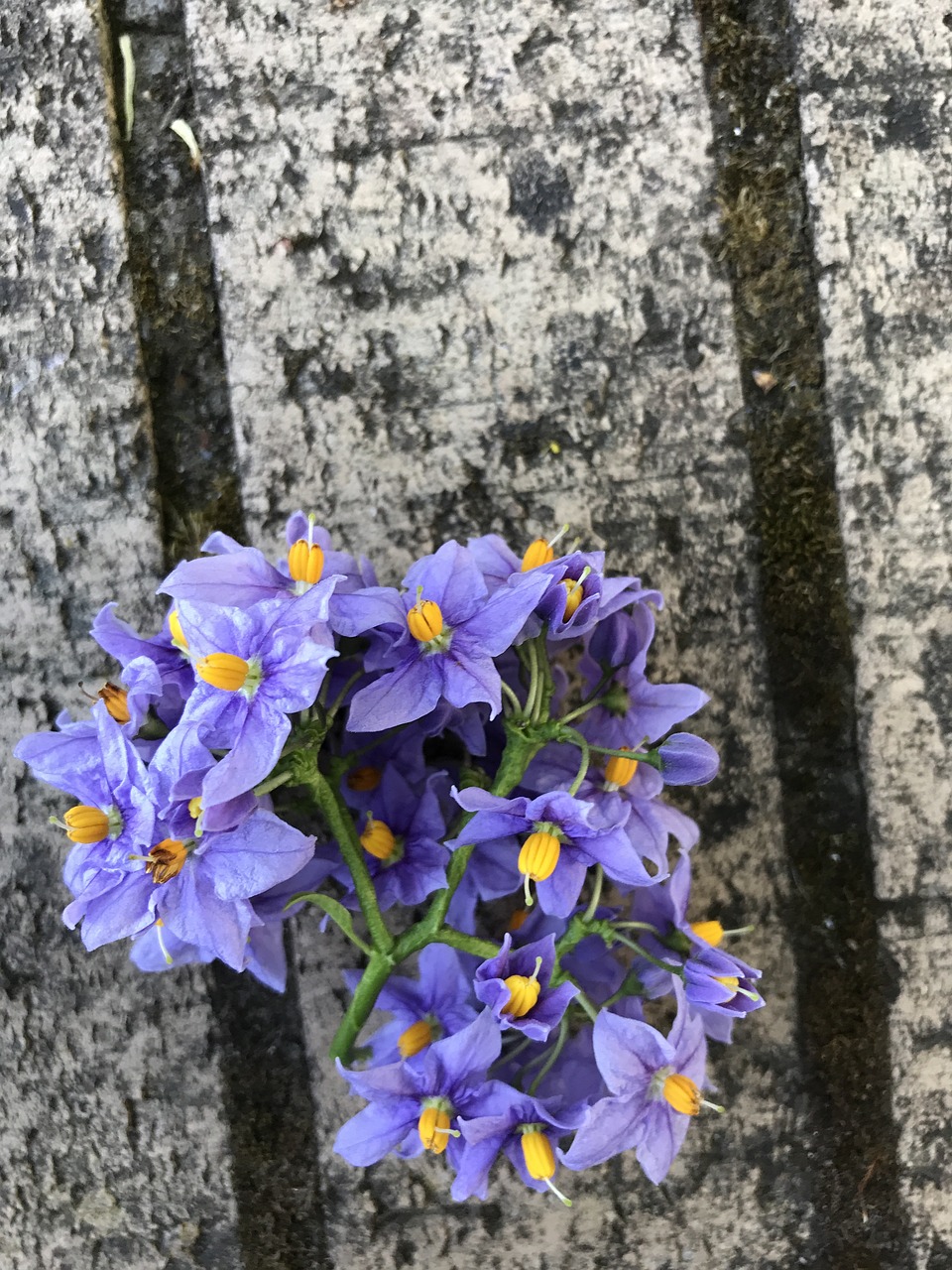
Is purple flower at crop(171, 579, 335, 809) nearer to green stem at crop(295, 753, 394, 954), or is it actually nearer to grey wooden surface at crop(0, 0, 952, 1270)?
green stem at crop(295, 753, 394, 954)

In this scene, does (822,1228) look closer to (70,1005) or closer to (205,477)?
(70,1005)

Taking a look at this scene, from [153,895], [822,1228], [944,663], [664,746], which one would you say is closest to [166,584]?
[153,895]

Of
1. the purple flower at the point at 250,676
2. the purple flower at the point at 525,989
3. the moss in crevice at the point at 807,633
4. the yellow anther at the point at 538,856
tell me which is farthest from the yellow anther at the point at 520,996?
the moss in crevice at the point at 807,633

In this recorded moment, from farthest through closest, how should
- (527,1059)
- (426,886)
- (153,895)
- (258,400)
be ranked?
(258,400) → (527,1059) → (426,886) → (153,895)

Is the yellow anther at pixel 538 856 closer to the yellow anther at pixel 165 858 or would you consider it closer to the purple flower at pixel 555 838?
the purple flower at pixel 555 838

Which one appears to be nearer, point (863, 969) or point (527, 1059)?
point (527, 1059)

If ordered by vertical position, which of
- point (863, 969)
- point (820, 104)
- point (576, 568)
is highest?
point (820, 104)

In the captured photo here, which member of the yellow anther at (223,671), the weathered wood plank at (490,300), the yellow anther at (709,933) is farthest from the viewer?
the weathered wood plank at (490,300)
